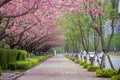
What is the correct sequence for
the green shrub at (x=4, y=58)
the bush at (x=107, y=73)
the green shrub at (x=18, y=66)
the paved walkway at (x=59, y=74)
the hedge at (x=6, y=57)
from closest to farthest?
1. the bush at (x=107, y=73)
2. the paved walkway at (x=59, y=74)
3. the green shrub at (x=4, y=58)
4. the hedge at (x=6, y=57)
5. the green shrub at (x=18, y=66)

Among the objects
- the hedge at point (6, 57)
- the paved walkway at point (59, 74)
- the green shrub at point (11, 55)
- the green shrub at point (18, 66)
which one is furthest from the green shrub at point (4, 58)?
the paved walkway at point (59, 74)

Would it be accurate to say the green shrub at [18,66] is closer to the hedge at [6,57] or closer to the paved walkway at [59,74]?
the hedge at [6,57]

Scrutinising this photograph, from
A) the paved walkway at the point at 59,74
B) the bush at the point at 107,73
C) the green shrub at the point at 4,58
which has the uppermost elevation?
the green shrub at the point at 4,58

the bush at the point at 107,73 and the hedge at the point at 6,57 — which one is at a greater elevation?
the hedge at the point at 6,57

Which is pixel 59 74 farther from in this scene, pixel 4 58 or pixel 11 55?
pixel 11 55

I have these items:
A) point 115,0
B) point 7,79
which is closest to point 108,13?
point 115,0

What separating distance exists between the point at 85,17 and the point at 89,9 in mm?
4726

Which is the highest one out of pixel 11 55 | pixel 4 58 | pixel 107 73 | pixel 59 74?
pixel 11 55

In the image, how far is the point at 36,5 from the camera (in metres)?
→ 16.5

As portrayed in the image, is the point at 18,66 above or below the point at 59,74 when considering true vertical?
above

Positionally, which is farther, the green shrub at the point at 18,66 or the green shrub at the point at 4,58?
the green shrub at the point at 18,66

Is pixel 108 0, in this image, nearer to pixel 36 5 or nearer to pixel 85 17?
pixel 85 17

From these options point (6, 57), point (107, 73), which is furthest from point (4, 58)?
point (107, 73)

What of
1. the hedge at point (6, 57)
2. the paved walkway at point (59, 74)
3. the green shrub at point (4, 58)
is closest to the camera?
the paved walkway at point (59, 74)
